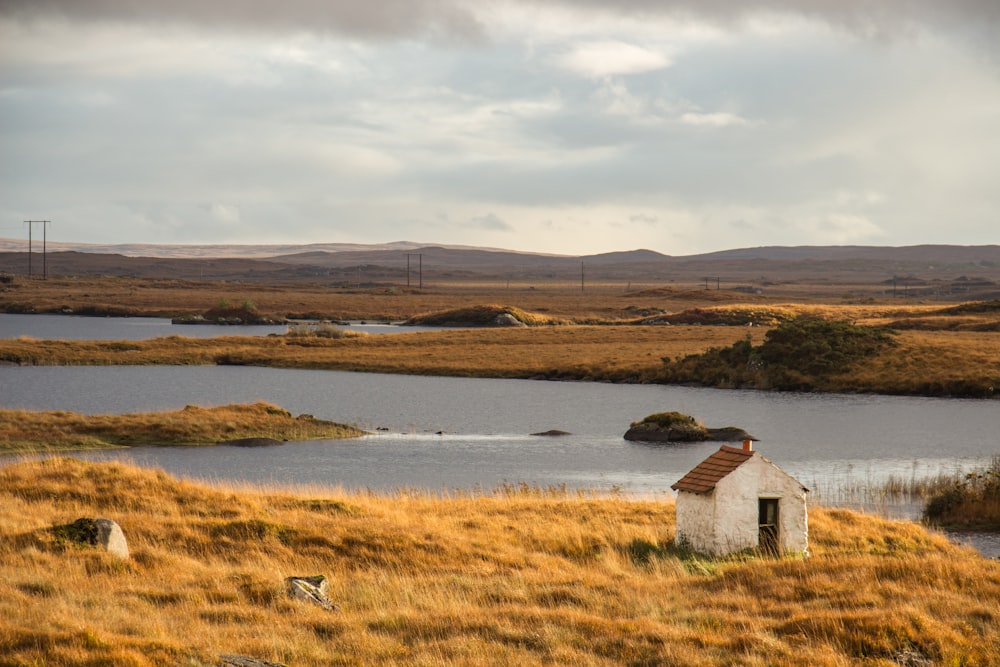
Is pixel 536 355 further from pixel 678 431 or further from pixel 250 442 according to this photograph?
pixel 250 442

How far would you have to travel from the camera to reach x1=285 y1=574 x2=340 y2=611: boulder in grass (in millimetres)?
17033

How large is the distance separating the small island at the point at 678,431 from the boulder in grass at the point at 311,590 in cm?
3616

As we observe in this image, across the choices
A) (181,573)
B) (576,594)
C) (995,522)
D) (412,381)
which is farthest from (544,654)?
(412,381)

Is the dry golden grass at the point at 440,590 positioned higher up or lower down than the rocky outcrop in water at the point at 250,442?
higher up

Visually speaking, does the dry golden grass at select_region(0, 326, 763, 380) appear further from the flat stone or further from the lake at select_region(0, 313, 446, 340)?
the flat stone

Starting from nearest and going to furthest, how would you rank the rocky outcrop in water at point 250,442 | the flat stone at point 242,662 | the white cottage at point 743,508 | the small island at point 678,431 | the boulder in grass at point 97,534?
the flat stone at point 242,662
the boulder in grass at point 97,534
the white cottage at point 743,508
the rocky outcrop in water at point 250,442
the small island at point 678,431

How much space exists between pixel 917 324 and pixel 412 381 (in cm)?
5860

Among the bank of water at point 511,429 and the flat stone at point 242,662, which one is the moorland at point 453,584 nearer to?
the flat stone at point 242,662

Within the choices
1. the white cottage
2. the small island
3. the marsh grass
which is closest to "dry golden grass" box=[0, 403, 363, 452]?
the small island

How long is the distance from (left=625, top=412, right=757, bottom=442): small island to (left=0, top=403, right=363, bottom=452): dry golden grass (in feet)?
45.4

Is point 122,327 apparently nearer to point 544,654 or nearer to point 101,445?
point 101,445

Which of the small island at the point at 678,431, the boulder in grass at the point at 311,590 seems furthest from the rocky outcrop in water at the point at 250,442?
the boulder in grass at the point at 311,590

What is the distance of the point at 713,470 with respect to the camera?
23.6 meters

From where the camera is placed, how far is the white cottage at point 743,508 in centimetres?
2306
